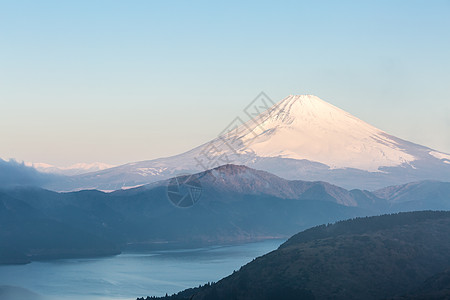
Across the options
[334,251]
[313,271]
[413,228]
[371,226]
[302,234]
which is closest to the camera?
[313,271]

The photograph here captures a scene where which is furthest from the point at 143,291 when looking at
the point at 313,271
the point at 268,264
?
the point at 313,271

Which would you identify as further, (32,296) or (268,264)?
(32,296)

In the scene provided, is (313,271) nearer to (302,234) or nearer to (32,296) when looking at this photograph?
(302,234)

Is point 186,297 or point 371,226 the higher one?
point 371,226

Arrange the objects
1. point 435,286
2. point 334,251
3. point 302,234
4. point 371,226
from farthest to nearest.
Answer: point 302,234
point 371,226
point 334,251
point 435,286

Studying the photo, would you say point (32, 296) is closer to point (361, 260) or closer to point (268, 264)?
point (268, 264)

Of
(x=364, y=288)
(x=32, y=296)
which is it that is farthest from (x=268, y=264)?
(x=32, y=296)
